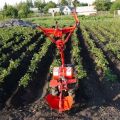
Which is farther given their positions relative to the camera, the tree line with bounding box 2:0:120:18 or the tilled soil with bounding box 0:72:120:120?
the tree line with bounding box 2:0:120:18

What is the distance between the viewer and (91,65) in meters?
14.1

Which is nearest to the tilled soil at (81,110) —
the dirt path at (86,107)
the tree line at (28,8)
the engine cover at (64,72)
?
the dirt path at (86,107)

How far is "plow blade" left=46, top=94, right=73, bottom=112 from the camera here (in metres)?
8.52

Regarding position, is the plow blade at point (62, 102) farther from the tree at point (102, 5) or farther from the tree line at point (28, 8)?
the tree at point (102, 5)

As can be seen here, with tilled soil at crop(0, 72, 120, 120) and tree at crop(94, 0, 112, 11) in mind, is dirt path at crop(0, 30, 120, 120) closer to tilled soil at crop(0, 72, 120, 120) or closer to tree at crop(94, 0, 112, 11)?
tilled soil at crop(0, 72, 120, 120)

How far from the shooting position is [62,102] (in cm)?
853

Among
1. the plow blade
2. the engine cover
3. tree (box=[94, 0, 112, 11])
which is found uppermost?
the engine cover

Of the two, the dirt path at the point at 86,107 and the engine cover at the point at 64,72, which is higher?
the engine cover at the point at 64,72

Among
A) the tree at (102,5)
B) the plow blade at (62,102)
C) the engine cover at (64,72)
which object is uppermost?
the engine cover at (64,72)

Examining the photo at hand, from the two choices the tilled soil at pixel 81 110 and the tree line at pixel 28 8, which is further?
the tree line at pixel 28 8

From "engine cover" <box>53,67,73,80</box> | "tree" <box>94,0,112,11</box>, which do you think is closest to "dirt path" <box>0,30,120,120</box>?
"engine cover" <box>53,67,73,80</box>

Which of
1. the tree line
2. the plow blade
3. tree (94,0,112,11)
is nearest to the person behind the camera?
the plow blade

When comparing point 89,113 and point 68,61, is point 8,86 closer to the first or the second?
point 89,113

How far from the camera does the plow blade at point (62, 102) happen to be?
28.0 ft
